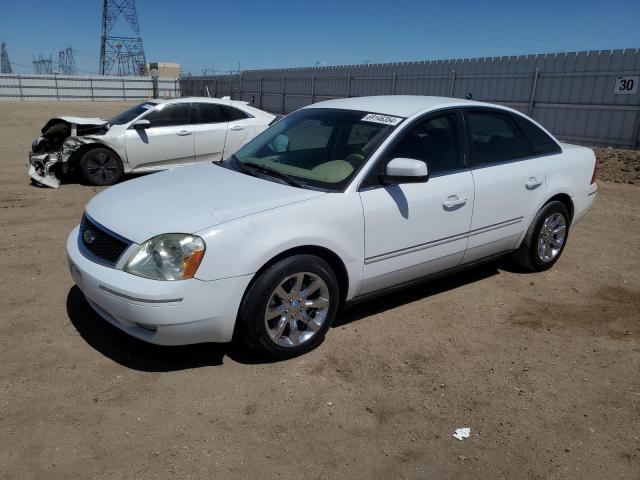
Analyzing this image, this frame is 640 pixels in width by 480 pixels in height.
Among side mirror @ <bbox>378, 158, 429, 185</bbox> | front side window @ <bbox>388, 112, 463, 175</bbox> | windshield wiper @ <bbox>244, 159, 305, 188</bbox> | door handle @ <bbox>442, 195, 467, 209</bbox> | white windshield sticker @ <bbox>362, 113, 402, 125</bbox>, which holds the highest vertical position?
white windshield sticker @ <bbox>362, 113, 402, 125</bbox>

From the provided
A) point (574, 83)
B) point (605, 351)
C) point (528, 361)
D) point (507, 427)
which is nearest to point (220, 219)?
point (507, 427)

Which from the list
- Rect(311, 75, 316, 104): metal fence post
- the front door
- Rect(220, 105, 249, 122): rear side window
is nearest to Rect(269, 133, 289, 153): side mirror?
the front door

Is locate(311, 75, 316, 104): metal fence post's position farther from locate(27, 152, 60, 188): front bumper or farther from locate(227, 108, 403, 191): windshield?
locate(227, 108, 403, 191): windshield

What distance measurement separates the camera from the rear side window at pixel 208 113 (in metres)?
9.33

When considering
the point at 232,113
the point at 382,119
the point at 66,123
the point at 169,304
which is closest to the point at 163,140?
the point at 232,113

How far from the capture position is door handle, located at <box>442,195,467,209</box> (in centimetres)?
407

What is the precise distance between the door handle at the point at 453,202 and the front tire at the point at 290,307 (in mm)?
1121

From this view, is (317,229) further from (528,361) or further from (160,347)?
(528,361)

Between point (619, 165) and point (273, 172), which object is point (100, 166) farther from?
point (619, 165)

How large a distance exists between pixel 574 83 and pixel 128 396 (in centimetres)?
1387

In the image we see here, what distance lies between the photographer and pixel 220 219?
10.5 feet

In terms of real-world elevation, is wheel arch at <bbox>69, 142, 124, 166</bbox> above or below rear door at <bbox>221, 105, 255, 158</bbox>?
below

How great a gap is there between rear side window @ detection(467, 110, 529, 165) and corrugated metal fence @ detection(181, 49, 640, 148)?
9.60 metres

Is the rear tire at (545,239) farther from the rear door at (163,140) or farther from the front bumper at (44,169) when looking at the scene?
the front bumper at (44,169)
